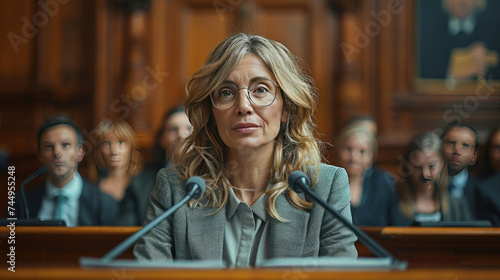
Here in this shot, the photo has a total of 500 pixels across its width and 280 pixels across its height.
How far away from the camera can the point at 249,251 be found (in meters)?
1.84

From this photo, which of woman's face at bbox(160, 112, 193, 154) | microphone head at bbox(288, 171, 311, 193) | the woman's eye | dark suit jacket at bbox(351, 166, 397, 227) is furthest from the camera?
woman's face at bbox(160, 112, 193, 154)

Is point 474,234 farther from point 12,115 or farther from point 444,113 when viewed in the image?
point 12,115

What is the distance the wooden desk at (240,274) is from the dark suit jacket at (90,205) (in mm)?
1978

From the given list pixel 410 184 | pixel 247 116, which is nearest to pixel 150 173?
pixel 410 184

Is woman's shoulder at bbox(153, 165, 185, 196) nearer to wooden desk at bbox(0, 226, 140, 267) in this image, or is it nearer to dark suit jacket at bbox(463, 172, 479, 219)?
wooden desk at bbox(0, 226, 140, 267)

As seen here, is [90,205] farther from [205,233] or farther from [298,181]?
[298,181]

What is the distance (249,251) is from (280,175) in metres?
0.27

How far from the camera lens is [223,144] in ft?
6.70

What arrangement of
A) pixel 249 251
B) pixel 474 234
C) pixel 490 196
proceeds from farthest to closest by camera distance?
pixel 490 196 → pixel 474 234 → pixel 249 251

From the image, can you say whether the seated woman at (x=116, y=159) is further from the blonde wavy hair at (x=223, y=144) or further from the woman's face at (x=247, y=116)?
the woman's face at (x=247, y=116)

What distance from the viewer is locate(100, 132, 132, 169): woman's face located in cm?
368

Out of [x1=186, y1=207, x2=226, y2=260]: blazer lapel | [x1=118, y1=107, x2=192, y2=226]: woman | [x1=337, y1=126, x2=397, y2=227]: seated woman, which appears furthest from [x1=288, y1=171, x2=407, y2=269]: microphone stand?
[x1=337, y1=126, x2=397, y2=227]: seated woman

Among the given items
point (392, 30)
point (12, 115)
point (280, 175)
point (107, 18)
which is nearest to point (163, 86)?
point (107, 18)

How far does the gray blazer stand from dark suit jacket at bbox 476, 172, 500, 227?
1610mm
